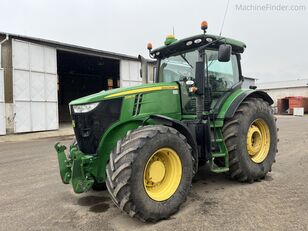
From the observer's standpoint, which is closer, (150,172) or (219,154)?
(150,172)

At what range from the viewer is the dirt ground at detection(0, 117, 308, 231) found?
11.3 feet

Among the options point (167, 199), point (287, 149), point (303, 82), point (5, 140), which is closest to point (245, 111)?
point (167, 199)

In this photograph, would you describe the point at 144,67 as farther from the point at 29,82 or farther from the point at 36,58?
the point at 36,58

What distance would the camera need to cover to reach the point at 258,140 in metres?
5.31

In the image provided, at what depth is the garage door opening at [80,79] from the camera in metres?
26.0

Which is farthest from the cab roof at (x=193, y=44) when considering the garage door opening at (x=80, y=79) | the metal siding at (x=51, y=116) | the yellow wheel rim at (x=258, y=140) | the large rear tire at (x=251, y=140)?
the garage door opening at (x=80, y=79)

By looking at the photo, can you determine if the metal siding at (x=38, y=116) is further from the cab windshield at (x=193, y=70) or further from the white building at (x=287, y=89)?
the white building at (x=287, y=89)

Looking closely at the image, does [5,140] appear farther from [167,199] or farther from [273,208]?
[273,208]

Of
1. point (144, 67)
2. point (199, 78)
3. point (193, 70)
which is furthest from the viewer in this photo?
point (144, 67)

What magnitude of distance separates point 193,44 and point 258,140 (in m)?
2.15

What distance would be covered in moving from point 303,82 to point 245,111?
51148 mm

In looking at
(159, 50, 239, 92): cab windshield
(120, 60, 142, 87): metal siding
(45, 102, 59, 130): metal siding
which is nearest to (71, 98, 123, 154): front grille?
(159, 50, 239, 92): cab windshield

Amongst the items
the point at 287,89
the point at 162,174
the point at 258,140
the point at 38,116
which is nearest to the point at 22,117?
the point at 38,116

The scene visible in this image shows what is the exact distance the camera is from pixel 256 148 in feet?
17.1
